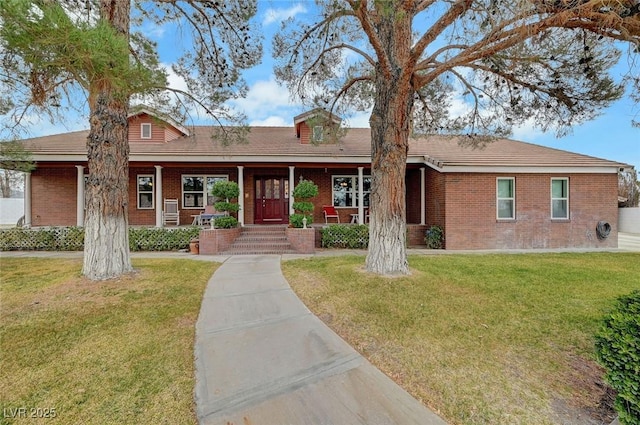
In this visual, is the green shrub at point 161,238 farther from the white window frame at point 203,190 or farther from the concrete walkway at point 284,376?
the concrete walkway at point 284,376

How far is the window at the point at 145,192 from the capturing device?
515 inches

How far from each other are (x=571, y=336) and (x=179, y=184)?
45.1 ft

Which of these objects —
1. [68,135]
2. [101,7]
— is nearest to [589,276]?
[101,7]

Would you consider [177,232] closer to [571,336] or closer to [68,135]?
[68,135]

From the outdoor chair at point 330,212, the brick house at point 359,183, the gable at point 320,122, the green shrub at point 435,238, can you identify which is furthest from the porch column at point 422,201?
the gable at point 320,122

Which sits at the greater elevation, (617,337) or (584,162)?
(584,162)

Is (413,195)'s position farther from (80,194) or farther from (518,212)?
(80,194)

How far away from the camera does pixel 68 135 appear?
14344 millimetres

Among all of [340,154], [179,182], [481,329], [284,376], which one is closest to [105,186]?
[284,376]

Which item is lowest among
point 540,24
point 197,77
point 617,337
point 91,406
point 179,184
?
point 91,406

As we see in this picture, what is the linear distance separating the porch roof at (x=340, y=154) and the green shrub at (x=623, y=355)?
785 centimetres

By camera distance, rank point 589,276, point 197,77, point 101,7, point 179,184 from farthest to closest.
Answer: point 179,184
point 197,77
point 589,276
point 101,7

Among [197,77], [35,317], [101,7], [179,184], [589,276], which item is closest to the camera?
[35,317]

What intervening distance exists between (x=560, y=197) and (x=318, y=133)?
32.1ft
